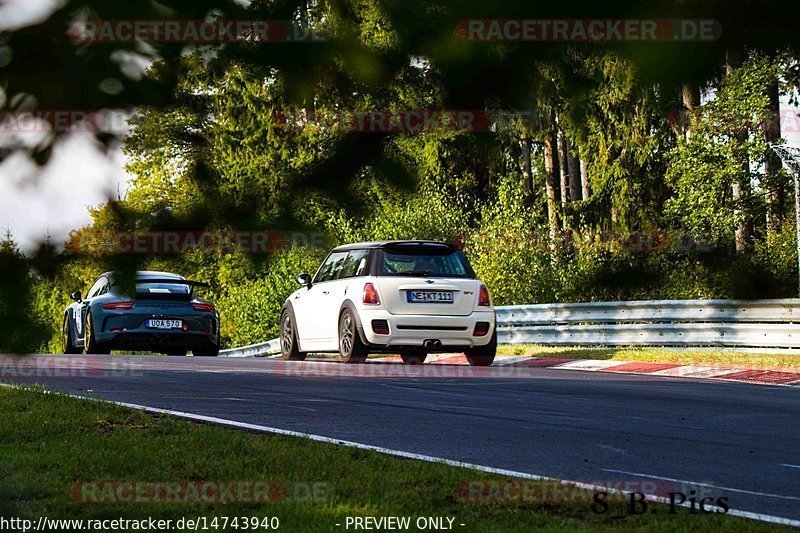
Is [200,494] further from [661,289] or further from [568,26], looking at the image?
[568,26]

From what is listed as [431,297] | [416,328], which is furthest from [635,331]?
[416,328]

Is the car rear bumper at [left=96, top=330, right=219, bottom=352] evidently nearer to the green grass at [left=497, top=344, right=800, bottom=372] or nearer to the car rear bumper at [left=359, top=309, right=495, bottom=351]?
the car rear bumper at [left=359, top=309, right=495, bottom=351]

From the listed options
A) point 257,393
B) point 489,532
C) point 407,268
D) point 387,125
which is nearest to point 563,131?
point 387,125

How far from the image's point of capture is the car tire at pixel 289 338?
63.7ft

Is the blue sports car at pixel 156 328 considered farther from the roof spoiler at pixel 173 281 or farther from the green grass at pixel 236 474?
the roof spoiler at pixel 173 281

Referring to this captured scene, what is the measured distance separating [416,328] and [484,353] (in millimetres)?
1429

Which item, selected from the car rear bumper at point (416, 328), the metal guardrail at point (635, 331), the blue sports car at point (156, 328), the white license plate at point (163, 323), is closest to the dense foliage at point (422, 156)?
the metal guardrail at point (635, 331)

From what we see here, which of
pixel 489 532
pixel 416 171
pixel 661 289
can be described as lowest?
pixel 489 532

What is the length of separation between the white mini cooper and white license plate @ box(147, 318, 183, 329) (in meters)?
3.66

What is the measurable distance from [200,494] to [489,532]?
5.77ft

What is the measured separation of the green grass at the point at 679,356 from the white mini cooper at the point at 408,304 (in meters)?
2.91

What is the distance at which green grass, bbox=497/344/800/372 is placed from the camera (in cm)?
1730

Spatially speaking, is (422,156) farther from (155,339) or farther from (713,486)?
(155,339)

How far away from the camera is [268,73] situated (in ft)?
11.5
